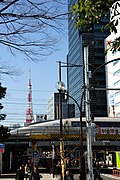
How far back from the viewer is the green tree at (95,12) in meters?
4.59

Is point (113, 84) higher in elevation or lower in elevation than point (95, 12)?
higher

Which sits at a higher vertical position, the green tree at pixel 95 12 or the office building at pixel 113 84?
the office building at pixel 113 84

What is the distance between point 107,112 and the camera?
9856 cm

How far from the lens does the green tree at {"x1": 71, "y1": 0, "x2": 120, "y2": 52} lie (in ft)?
15.1

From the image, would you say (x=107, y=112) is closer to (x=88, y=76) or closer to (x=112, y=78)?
(x=112, y=78)

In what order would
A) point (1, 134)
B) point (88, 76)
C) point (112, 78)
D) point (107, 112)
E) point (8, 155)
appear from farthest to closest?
point (107, 112)
point (112, 78)
point (8, 155)
point (1, 134)
point (88, 76)

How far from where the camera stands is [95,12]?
15.4 feet

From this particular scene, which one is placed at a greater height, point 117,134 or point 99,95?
point 99,95

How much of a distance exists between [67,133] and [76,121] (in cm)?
1270

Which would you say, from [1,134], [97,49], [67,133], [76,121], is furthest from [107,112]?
[1,134]

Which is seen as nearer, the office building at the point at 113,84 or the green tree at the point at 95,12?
the green tree at the point at 95,12

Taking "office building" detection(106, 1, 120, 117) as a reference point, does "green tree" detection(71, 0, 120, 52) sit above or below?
below

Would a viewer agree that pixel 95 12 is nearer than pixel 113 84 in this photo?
Yes

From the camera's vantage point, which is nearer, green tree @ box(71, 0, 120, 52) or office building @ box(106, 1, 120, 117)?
green tree @ box(71, 0, 120, 52)
